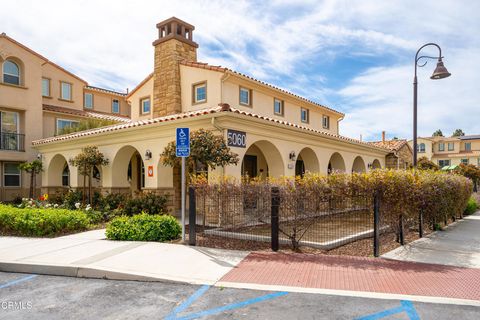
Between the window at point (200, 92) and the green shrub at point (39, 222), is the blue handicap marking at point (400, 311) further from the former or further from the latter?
the window at point (200, 92)

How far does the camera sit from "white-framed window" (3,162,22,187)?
840 inches

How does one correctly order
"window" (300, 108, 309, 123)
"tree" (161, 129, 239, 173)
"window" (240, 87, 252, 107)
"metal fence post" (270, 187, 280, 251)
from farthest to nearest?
"window" (300, 108, 309, 123) → "window" (240, 87, 252, 107) → "tree" (161, 129, 239, 173) → "metal fence post" (270, 187, 280, 251)

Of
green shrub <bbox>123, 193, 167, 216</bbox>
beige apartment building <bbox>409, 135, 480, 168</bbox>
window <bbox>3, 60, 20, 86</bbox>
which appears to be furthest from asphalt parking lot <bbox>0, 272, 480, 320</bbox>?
beige apartment building <bbox>409, 135, 480, 168</bbox>

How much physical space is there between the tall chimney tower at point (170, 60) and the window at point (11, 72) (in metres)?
Result: 11.1

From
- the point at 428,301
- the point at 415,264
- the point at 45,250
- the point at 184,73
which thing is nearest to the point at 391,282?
the point at 428,301

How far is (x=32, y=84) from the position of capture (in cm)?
2212

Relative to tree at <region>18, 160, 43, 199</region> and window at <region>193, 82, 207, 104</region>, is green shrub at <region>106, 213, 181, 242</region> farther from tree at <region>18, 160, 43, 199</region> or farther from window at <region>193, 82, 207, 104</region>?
tree at <region>18, 160, 43, 199</region>

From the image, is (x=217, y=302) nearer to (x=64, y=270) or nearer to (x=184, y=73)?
(x=64, y=270)

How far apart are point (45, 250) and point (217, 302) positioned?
5.53 m

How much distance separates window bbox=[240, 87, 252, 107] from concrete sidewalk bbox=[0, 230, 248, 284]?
8776 mm

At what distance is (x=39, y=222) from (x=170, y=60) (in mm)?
8993

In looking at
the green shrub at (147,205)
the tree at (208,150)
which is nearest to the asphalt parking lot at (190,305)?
the tree at (208,150)

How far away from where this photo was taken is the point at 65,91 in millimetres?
26188

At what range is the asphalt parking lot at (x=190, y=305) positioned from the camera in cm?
462
